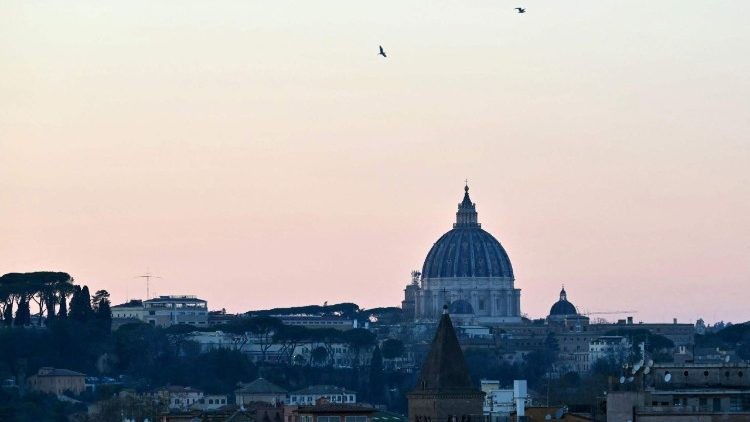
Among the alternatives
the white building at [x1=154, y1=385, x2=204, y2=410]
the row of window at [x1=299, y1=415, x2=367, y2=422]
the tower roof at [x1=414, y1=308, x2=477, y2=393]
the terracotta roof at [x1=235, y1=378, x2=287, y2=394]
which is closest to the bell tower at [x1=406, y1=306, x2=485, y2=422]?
the tower roof at [x1=414, y1=308, x2=477, y2=393]

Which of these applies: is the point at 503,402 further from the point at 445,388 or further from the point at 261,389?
the point at 261,389

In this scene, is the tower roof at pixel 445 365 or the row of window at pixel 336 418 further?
the tower roof at pixel 445 365

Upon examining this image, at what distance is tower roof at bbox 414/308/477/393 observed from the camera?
9150 centimetres

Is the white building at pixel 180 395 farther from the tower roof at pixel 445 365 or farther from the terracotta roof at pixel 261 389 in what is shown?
the tower roof at pixel 445 365

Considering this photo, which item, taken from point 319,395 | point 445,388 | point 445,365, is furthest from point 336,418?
point 319,395

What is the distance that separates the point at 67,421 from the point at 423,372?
237ft

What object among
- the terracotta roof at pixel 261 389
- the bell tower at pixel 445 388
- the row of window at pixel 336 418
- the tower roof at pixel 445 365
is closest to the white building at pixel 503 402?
the bell tower at pixel 445 388

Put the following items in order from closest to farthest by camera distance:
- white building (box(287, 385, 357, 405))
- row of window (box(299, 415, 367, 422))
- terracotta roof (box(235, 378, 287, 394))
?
row of window (box(299, 415, 367, 422))
white building (box(287, 385, 357, 405))
terracotta roof (box(235, 378, 287, 394))

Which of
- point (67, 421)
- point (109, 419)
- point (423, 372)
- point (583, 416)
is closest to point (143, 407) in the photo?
point (109, 419)

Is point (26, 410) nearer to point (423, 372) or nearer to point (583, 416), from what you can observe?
point (423, 372)

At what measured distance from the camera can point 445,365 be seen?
303 feet

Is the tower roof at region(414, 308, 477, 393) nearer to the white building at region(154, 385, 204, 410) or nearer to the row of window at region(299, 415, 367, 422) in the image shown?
the row of window at region(299, 415, 367, 422)

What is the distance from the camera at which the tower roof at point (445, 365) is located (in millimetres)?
91500

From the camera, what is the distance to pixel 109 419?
14225cm
